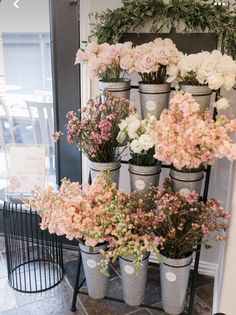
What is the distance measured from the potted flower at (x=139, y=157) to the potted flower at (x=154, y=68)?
138 mm

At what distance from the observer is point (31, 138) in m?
2.52

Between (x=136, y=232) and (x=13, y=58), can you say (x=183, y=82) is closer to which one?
(x=136, y=232)

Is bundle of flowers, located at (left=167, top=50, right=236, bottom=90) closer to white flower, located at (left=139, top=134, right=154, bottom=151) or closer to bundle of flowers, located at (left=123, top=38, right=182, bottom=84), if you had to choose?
bundle of flowers, located at (left=123, top=38, right=182, bottom=84)

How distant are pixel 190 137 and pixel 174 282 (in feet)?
2.62

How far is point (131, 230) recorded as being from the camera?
163 cm

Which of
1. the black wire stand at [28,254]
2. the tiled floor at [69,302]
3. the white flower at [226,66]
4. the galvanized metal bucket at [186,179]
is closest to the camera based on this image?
the white flower at [226,66]

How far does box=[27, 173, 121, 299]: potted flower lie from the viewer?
1.52 metres

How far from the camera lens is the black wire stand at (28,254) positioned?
2211 millimetres

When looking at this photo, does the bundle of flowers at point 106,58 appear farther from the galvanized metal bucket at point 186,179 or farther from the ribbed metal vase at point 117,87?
the galvanized metal bucket at point 186,179

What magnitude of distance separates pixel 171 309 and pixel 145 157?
80 cm

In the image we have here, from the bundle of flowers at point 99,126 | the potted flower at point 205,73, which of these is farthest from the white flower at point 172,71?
the bundle of flowers at point 99,126

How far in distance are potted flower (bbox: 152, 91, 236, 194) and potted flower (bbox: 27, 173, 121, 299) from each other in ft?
1.15

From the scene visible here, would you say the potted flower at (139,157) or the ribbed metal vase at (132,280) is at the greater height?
the potted flower at (139,157)

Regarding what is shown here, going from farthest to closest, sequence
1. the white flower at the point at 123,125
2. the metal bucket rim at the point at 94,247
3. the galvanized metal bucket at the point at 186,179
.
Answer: the metal bucket rim at the point at 94,247, the galvanized metal bucket at the point at 186,179, the white flower at the point at 123,125
